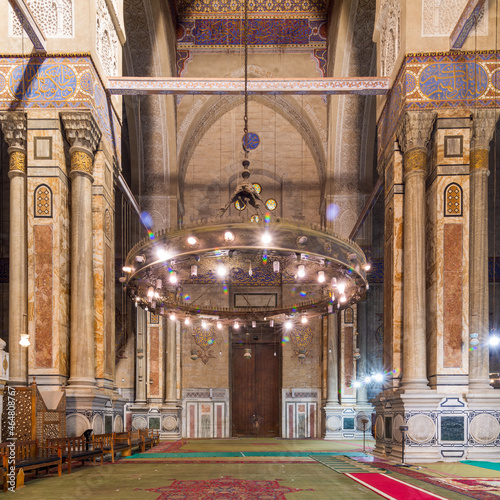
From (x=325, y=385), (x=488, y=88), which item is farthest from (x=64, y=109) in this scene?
(x=325, y=385)

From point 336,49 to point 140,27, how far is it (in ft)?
15.9

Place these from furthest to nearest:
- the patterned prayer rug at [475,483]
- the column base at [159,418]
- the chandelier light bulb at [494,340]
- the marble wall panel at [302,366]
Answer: the marble wall panel at [302,366] → the column base at [159,418] → the chandelier light bulb at [494,340] → the patterned prayer rug at [475,483]

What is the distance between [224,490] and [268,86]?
695cm

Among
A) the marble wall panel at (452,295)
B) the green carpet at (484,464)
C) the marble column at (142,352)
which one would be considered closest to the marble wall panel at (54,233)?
the marble wall panel at (452,295)

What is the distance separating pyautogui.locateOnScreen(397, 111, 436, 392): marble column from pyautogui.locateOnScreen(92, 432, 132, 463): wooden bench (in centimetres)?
441

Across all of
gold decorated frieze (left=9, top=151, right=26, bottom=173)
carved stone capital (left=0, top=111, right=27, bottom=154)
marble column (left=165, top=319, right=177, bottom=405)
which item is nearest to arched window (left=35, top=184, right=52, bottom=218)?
gold decorated frieze (left=9, top=151, right=26, bottom=173)

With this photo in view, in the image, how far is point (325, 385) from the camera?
1820 cm

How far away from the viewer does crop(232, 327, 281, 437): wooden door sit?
1933cm

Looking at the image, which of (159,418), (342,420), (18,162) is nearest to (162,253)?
(18,162)

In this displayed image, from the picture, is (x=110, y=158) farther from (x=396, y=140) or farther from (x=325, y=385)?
(x=325, y=385)

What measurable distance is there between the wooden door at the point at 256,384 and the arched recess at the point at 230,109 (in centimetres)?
492

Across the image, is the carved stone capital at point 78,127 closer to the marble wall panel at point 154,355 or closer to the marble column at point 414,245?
the marble column at point 414,245

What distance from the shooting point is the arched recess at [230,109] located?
18.1 m

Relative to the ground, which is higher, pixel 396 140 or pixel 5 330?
pixel 396 140
